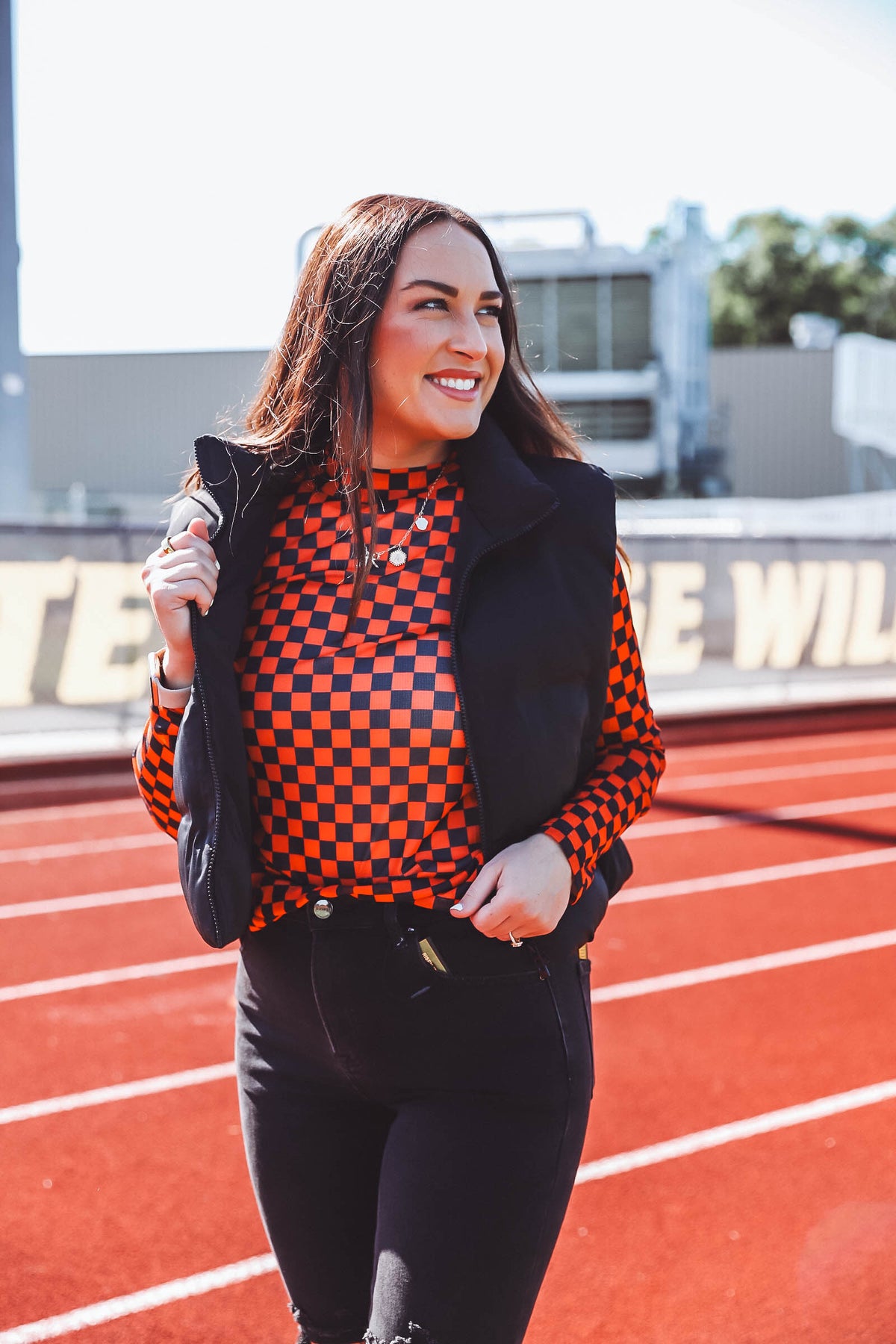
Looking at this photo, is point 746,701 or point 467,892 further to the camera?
point 746,701

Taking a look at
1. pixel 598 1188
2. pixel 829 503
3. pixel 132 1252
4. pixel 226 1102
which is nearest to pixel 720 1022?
pixel 598 1188

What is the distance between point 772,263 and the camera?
193ft

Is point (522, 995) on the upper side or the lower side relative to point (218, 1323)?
upper

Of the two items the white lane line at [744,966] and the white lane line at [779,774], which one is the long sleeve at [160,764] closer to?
the white lane line at [744,966]

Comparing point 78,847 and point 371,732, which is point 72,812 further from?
point 371,732

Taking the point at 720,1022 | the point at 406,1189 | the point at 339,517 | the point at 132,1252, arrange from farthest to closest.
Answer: the point at 720,1022, the point at 132,1252, the point at 339,517, the point at 406,1189

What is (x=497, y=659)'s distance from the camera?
169 cm

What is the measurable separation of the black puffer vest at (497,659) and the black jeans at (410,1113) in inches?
4.3

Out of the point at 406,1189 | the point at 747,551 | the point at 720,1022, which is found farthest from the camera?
the point at 747,551

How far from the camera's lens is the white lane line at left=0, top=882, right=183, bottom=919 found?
635 cm

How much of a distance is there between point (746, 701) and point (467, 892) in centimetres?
1145

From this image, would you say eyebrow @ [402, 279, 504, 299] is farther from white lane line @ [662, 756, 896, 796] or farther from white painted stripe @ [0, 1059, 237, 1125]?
white lane line @ [662, 756, 896, 796]

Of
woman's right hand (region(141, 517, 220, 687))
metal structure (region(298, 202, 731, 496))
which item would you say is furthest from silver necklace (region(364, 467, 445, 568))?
metal structure (region(298, 202, 731, 496))

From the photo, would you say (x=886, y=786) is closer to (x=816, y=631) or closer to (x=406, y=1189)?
(x=816, y=631)
